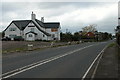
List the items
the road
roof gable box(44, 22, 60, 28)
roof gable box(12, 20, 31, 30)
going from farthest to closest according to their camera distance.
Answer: roof gable box(44, 22, 60, 28), roof gable box(12, 20, 31, 30), the road

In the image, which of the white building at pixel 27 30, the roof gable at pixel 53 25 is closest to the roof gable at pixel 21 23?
the white building at pixel 27 30

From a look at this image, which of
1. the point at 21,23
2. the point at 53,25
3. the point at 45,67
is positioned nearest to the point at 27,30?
the point at 21,23

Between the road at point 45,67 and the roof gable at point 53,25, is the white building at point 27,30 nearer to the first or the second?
the roof gable at point 53,25

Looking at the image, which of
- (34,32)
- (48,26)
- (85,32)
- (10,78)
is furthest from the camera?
(85,32)

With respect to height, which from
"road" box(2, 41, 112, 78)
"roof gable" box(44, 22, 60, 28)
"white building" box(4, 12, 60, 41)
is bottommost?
"road" box(2, 41, 112, 78)

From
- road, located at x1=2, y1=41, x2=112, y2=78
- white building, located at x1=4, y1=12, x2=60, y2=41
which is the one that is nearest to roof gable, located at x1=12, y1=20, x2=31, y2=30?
white building, located at x1=4, y1=12, x2=60, y2=41

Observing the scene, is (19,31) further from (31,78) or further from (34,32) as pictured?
(31,78)

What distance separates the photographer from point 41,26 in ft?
291

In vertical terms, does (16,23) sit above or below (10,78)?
above

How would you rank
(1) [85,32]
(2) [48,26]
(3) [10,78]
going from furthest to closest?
(1) [85,32]
(2) [48,26]
(3) [10,78]

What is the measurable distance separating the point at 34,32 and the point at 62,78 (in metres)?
74.3

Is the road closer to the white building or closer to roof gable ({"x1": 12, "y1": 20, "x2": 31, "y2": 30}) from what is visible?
the white building

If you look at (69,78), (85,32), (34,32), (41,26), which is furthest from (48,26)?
(69,78)

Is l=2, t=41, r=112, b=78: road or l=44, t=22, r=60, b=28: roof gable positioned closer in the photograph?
l=2, t=41, r=112, b=78: road
